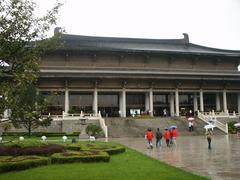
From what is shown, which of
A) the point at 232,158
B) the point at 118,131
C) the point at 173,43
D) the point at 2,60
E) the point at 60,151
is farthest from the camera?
the point at 173,43

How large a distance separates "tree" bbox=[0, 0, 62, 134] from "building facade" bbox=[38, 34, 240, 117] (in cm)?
3047

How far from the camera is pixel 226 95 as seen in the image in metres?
50.7

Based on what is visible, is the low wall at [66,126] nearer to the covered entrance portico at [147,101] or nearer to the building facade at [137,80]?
the building facade at [137,80]

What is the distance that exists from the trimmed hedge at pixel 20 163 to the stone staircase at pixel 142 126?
20244 mm

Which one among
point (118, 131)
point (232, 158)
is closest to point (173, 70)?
point (118, 131)

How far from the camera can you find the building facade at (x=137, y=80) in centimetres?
4400

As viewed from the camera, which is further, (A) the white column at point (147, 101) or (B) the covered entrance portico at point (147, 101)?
(A) the white column at point (147, 101)

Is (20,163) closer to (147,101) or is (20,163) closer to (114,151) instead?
(114,151)

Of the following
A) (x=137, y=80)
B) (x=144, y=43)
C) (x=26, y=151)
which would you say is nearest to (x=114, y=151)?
(x=26, y=151)

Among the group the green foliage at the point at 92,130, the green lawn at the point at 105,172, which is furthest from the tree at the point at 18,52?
the green foliage at the point at 92,130

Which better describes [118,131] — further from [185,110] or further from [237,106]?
[237,106]

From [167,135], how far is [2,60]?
1455cm

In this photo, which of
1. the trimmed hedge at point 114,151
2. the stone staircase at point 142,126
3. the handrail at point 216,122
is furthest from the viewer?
the handrail at point 216,122

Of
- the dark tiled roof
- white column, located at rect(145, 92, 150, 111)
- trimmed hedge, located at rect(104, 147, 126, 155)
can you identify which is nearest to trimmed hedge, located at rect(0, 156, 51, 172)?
trimmed hedge, located at rect(104, 147, 126, 155)
